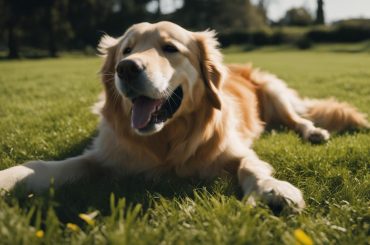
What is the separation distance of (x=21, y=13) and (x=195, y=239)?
37.3m

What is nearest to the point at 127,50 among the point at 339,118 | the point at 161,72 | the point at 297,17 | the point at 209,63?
the point at 161,72

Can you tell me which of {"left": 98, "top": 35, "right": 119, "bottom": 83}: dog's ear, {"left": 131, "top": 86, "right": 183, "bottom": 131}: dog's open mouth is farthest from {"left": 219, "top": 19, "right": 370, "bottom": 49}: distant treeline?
{"left": 131, "top": 86, "right": 183, "bottom": 131}: dog's open mouth

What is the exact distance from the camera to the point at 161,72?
3.11 metres

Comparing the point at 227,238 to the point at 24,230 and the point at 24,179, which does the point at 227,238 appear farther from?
the point at 24,179

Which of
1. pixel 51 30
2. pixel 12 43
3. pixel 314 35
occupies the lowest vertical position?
pixel 314 35

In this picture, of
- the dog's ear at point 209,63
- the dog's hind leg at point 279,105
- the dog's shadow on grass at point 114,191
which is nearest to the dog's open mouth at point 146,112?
the dog's shadow on grass at point 114,191

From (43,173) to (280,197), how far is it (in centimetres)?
171

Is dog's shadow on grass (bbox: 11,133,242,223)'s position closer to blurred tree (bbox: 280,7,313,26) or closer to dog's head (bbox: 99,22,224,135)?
dog's head (bbox: 99,22,224,135)

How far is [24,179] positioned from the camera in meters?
2.86

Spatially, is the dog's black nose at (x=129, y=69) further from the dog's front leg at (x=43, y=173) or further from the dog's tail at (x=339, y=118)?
the dog's tail at (x=339, y=118)

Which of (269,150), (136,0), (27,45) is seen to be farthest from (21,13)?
(269,150)

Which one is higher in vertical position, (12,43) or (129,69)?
(129,69)

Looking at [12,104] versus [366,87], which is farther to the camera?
[366,87]

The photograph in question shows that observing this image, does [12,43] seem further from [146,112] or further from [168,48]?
[146,112]
